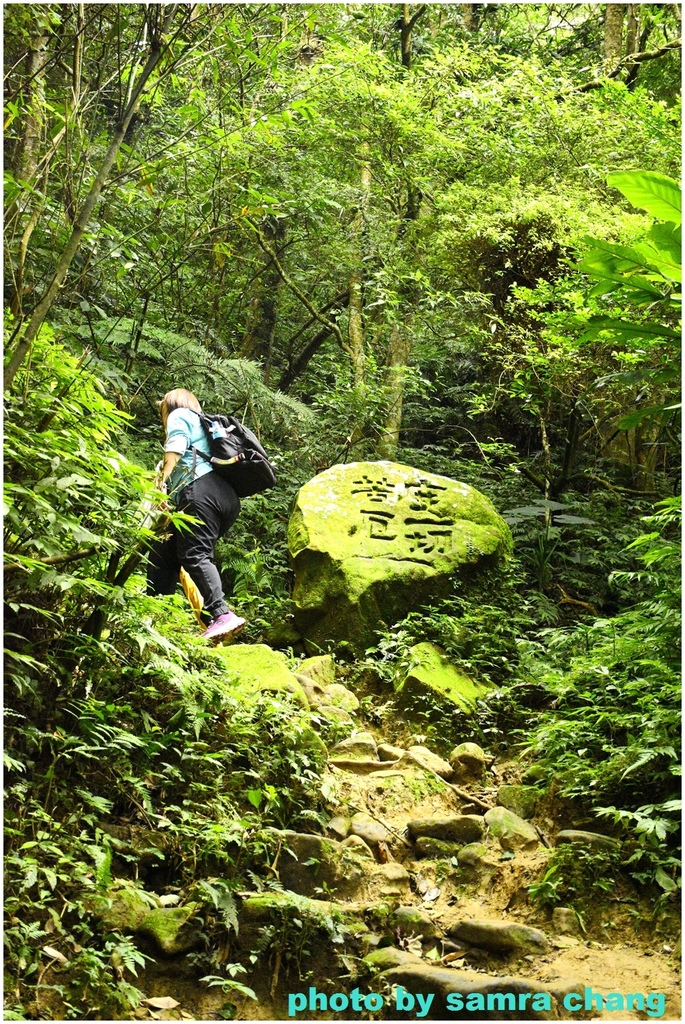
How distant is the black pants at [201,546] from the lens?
213 inches

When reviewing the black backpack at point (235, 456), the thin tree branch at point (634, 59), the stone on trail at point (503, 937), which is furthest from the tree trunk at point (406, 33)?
the stone on trail at point (503, 937)

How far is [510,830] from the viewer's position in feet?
14.1

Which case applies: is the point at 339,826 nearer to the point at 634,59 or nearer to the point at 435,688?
the point at 435,688

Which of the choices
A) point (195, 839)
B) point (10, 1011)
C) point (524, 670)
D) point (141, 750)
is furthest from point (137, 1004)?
point (524, 670)

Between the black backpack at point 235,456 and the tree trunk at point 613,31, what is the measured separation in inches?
339

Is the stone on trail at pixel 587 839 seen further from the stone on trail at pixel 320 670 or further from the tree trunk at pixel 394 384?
the tree trunk at pixel 394 384

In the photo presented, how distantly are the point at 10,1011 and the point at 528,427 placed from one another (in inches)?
374

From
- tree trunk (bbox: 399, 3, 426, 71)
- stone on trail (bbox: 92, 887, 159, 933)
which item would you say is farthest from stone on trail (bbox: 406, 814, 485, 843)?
tree trunk (bbox: 399, 3, 426, 71)

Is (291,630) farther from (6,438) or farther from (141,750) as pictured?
(6,438)

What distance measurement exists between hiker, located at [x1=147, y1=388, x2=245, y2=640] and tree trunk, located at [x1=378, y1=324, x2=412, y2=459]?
4.25m

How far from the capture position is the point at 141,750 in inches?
144

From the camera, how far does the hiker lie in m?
5.38

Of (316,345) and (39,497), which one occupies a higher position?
(39,497)

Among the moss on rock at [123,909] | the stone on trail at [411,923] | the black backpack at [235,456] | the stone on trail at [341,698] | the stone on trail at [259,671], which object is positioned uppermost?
the black backpack at [235,456]
